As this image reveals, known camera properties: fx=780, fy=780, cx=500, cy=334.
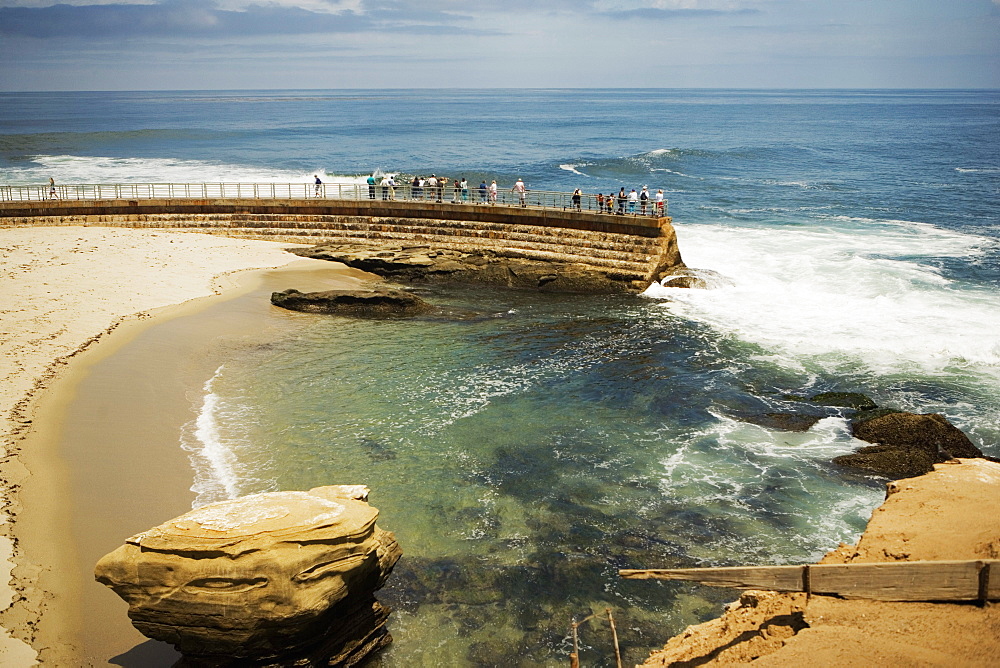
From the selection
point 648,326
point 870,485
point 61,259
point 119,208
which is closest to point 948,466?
point 870,485

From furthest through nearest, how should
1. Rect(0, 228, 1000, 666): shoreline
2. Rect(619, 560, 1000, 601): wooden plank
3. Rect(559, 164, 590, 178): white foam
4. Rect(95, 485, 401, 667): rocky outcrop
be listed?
Rect(559, 164, 590, 178): white foam < Rect(0, 228, 1000, 666): shoreline < Rect(95, 485, 401, 667): rocky outcrop < Rect(619, 560, 1000, 601): wooden plank

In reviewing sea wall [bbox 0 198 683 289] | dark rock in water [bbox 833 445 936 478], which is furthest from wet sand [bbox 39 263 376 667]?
dark rock in water [bbox 833 445 936 478]

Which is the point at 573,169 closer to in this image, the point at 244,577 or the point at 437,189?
the point at 437,189

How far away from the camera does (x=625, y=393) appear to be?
18.0 m

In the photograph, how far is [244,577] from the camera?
25.6 ft

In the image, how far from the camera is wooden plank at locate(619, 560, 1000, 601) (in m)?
6.96

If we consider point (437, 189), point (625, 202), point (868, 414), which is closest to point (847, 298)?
point (625, 202)

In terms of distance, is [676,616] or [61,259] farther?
[61,259]

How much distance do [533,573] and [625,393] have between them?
301 inches

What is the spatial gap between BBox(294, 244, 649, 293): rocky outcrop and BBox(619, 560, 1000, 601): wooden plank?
65.2 ft

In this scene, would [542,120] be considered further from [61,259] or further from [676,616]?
[676,616]

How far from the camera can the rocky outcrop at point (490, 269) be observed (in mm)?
27172

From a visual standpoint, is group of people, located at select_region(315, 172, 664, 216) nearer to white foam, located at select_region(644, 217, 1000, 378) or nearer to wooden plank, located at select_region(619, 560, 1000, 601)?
white foam, located at select_region(644, 217, 1000, 378)

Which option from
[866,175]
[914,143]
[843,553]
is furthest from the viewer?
[914,143]
